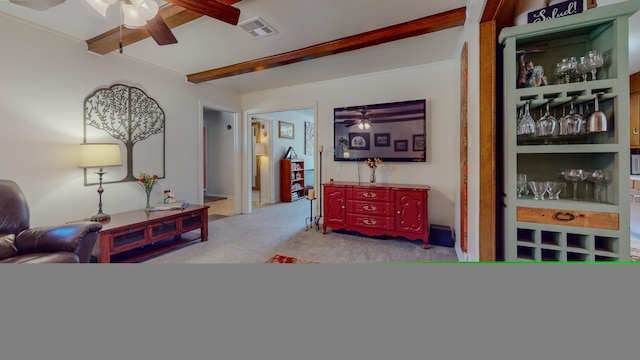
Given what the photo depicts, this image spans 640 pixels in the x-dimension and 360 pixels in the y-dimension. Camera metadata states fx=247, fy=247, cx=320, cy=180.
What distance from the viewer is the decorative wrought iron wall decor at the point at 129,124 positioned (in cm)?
280

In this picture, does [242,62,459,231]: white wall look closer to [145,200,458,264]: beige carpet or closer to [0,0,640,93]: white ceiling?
[0,0,640,93]: white ceiling

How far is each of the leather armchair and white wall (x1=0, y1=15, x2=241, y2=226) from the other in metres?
0.69

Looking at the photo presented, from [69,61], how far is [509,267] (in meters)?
3.90

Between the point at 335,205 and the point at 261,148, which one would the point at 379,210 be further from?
the point at 261,148

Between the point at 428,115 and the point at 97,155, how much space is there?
12.7ft

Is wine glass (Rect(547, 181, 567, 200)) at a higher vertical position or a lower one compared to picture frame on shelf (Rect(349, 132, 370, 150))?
lower

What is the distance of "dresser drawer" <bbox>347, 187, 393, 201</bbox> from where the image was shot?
308 centimetres

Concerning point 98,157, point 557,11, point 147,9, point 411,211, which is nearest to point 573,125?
point 557,11

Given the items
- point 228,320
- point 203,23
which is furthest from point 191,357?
point 203,23

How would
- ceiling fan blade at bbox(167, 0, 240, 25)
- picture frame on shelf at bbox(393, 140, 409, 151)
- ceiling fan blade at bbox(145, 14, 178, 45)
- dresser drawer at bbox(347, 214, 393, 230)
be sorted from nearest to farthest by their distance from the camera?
ceiling fan blade at bbox(167, 0, 240, 25)
ceiling fan blade at bbox(145, 14, 178, 45)
dresser drawer at bbox(347, 214, 393, 230)
picture frame on shelf at bbox(393, 140, 409, 151)

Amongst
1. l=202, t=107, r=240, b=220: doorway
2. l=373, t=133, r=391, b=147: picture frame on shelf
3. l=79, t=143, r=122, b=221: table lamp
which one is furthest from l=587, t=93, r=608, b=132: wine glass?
l=202, t=107, r=240, b=220: doorway

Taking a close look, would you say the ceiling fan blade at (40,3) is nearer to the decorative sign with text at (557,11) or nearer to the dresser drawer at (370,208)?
the decorative sign with text at (557,11)

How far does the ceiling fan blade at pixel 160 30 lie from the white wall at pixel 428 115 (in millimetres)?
2373

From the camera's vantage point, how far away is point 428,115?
10.9ft
